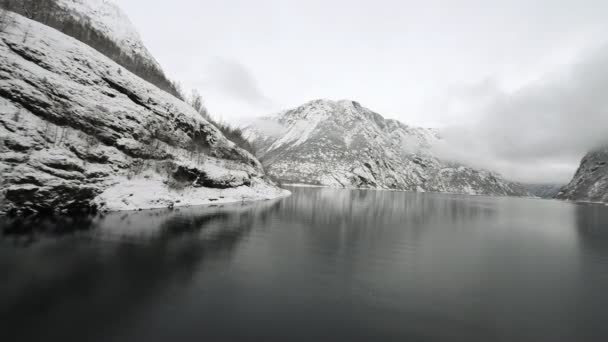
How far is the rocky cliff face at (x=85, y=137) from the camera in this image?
20.4 meters

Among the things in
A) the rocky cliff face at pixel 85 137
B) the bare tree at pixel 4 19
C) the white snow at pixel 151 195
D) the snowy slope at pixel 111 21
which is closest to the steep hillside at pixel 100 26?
the snowy slope at pixel 111 21

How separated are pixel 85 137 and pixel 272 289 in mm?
28385

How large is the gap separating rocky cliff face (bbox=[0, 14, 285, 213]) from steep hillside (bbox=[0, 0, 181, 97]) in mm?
9415

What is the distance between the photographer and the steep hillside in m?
36.4

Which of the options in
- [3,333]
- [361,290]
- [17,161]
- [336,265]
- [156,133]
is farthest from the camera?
[156,133]

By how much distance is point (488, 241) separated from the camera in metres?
23.5

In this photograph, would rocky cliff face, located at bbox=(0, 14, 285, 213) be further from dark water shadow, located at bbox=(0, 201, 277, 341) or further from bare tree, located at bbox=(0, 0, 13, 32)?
dark water shadow, located at bbox=(0, 201, 277, 341)

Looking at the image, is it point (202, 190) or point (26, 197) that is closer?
point (26, 197)

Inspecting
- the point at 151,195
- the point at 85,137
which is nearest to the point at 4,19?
the point at 85,137

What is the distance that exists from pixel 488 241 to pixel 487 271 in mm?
11336

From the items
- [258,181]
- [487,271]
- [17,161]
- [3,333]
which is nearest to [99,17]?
[258,181]

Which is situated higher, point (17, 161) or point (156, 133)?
point (156, 133)

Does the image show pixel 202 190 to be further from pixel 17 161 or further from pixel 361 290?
pixel 361 290

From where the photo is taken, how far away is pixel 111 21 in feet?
197
